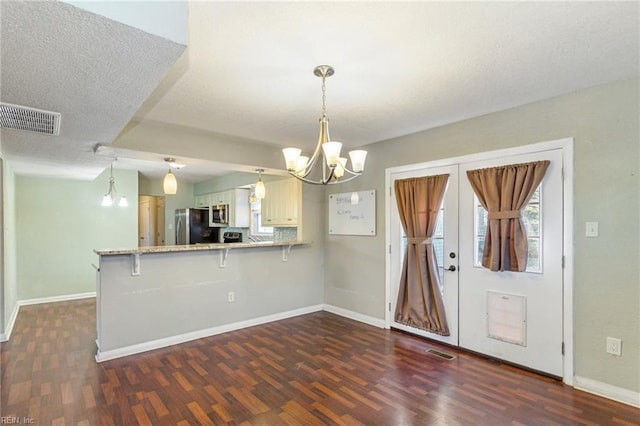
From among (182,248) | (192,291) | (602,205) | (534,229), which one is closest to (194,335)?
(192,291)

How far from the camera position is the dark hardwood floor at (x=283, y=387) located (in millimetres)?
2338

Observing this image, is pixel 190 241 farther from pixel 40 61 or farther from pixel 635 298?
pixel 635 298

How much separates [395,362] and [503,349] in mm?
1045

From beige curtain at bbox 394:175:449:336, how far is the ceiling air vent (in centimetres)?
338

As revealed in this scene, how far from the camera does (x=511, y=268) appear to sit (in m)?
3.11

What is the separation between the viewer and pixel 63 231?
5.84 metres

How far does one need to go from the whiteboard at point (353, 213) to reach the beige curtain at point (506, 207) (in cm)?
149

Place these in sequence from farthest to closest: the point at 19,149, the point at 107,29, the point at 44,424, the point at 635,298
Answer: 1. the point at 19,149
2. the point at 635,298
3. the point at 44,424
4. the point at 107,29

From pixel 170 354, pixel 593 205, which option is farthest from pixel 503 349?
pixel 170 354

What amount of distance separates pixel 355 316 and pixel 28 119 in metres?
4.05

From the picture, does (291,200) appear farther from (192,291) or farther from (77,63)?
(77,63)

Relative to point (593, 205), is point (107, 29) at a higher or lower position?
higher

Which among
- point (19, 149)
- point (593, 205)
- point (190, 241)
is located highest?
point (19, 149)

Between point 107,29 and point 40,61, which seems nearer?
→ point 107,29
